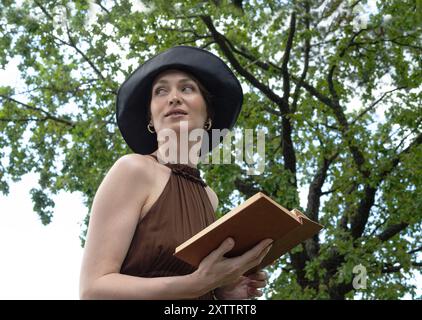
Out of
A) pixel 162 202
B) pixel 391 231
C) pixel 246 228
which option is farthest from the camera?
pixel 391 231

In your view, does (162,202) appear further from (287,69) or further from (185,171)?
(287,69)

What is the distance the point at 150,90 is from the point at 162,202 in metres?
0.61

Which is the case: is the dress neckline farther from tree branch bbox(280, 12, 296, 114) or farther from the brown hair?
tree branch bbox(280, 12, 296, 114)

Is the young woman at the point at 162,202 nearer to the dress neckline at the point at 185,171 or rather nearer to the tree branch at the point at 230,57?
the dress neckline at the point at 185,171

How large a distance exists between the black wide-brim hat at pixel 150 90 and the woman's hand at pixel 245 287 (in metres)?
0.67

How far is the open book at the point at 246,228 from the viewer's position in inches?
80.4

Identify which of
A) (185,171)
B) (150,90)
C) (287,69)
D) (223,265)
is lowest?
(223,265)

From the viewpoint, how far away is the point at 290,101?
1230 centimetres

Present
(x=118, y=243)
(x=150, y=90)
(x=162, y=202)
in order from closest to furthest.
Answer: (x=118, y=243) < (x=162, y=202) < (x=150, y=90)

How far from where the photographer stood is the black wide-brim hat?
9.18ft

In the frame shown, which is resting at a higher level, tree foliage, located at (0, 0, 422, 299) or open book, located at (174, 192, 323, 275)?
tree foliage, located at (0, 0, 422, 299)

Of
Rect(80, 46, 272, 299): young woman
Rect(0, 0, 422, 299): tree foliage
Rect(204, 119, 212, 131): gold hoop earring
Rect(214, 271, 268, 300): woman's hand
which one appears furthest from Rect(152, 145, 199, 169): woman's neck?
Rect(0, 0, 422, 299): tree foliage

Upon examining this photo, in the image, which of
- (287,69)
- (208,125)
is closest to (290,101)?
(287,69)

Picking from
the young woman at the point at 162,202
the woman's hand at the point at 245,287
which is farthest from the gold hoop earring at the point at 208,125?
the woman's hand at the point at 245,287
